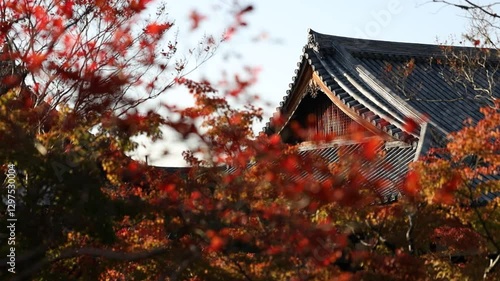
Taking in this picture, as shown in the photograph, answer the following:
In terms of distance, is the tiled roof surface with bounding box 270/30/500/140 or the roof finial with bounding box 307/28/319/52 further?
the roof finial with bounding box 307/28/319/52

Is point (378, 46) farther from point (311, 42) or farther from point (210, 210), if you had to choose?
point (210, 210)

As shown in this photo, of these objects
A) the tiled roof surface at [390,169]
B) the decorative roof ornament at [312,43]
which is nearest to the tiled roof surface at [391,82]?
the decorative roof ornament at [312,43]

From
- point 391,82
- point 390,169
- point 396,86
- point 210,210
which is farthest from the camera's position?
point 391,82

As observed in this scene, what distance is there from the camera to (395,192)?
15859 millimetres

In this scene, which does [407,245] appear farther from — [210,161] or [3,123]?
[3,123]

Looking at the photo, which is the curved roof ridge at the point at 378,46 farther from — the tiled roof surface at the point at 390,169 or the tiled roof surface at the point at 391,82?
the tiled roof surface at the point at 390,169

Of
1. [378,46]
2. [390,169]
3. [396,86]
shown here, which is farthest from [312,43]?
[390,169]

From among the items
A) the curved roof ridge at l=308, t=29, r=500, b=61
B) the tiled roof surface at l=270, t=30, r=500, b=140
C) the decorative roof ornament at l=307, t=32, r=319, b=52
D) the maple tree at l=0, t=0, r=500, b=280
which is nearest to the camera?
the maple tree at l=0, t=0, r=500, b=280

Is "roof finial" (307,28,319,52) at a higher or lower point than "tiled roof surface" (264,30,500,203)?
higher

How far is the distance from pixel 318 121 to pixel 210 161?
10303mm

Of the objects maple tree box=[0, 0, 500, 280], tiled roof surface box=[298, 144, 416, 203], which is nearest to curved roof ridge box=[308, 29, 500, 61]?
tiled roof surface box=[298, 144, 416, 203]

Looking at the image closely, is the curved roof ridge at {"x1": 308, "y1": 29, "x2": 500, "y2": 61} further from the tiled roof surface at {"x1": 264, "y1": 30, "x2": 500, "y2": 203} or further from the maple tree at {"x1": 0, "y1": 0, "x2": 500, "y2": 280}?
the maple tree at {"x1": 0, "y1": 0, "x2": 500, "y2": 280}

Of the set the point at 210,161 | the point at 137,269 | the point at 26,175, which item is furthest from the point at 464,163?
the point at 26,175

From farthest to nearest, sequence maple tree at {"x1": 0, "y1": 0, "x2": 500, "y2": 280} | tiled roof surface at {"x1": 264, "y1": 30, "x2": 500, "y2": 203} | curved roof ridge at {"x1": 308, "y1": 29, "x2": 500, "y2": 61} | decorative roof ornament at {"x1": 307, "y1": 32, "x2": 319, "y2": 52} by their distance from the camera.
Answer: curved roof ridge at {"x1": 308, "y1": 29, "x2": 500, "y2": 61} < decorative roof ornament at {"x1": 307, "y1": 32, "x2": 319, "y2": 52} < tiled roof surface at {"x1": 264, "y1": 30, "x2": 500, "y2": 203} < maple tree at {"x1": 0, "y1": 0, "x2": 500, "y2": 280}
